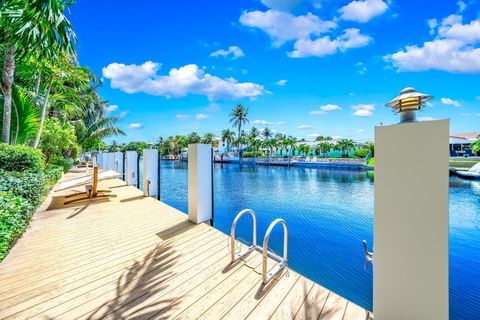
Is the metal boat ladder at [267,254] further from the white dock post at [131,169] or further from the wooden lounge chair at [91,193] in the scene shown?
the white dock post at [131,169]

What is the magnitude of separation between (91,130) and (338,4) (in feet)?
73.5

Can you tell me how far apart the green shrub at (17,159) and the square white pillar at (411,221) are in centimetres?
813

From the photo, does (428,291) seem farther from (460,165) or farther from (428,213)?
(460,165)

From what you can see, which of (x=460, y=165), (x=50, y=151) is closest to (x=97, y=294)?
(x=50, y=151)

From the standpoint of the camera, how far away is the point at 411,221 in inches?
63.3

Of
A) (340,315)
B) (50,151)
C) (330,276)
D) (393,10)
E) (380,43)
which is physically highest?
(380,43)

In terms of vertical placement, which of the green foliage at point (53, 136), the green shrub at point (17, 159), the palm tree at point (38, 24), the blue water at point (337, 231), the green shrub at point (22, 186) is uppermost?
the palm tree at point (38, 24)

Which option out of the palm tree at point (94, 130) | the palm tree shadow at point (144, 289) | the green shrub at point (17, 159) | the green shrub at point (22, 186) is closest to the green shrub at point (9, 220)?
the green shrub at point (22, 186)

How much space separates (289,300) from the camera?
2.20 meters

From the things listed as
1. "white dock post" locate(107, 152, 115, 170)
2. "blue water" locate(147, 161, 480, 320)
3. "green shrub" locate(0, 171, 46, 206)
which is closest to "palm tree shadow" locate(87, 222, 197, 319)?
"green shrub" locate(0, 171, 46, 206)

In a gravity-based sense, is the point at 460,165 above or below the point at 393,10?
below

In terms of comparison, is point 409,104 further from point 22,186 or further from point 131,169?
point 131,169

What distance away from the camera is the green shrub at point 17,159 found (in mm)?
5561

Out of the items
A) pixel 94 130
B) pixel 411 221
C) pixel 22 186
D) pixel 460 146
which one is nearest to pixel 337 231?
pixel 411 221
